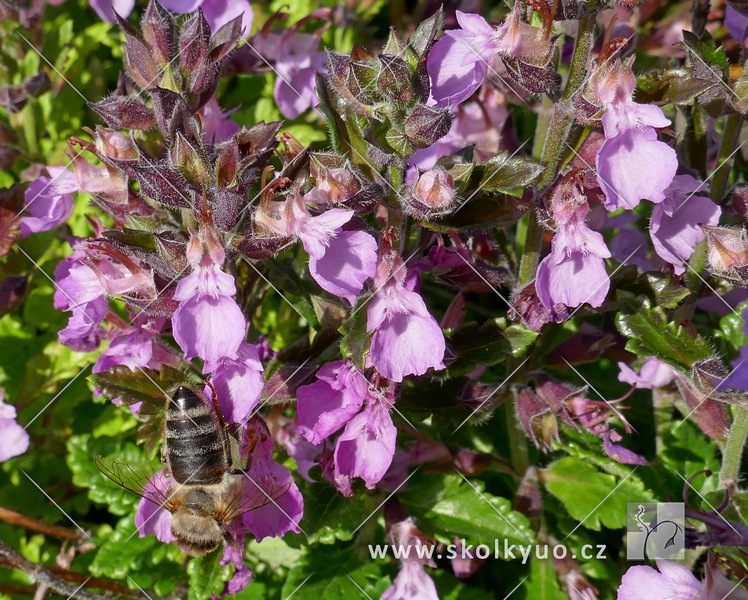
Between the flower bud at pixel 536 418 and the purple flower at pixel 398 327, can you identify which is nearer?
the purple flower at pixel 398 327

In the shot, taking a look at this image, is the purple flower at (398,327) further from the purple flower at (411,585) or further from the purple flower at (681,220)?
the purple flower at (411,585)

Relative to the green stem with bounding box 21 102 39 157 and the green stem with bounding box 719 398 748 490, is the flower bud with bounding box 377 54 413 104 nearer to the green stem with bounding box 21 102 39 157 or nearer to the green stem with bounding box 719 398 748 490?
the green stem with bounding box 719 398 748 490

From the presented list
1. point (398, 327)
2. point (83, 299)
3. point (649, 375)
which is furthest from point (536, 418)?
point (83, 299)

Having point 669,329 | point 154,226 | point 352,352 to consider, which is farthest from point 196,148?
point 669,329

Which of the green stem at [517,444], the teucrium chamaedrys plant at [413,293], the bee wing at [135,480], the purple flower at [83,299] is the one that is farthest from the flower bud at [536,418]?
the purple flower at [83,299]

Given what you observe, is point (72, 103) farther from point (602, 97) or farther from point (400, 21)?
point (602, 97)
